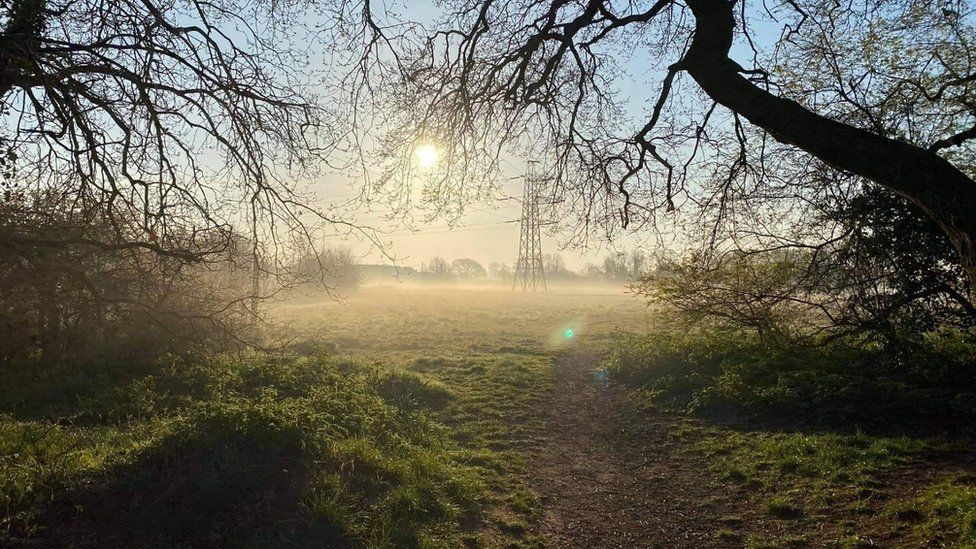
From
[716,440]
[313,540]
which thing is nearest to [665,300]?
[716,440]

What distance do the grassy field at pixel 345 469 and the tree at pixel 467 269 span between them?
9351 centimetres

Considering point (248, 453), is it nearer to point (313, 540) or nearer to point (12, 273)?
point (313, 540)

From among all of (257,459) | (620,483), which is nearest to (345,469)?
(257,459)

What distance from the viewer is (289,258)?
6.38 metres

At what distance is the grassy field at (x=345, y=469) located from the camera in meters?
4.59

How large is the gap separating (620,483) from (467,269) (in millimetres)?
102771

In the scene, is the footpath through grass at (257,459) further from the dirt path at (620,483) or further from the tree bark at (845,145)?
the tree bark at (845,145)

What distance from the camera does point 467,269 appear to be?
109 m

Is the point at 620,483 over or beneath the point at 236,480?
beneath

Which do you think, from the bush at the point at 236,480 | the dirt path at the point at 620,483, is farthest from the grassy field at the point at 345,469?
the dirt path at the point at 620,483

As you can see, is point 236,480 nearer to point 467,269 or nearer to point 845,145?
point 845,145

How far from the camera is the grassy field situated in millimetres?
4590

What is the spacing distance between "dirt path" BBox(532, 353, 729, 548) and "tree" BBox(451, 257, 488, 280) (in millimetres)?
93440

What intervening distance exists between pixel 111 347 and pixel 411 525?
30.3 feet
